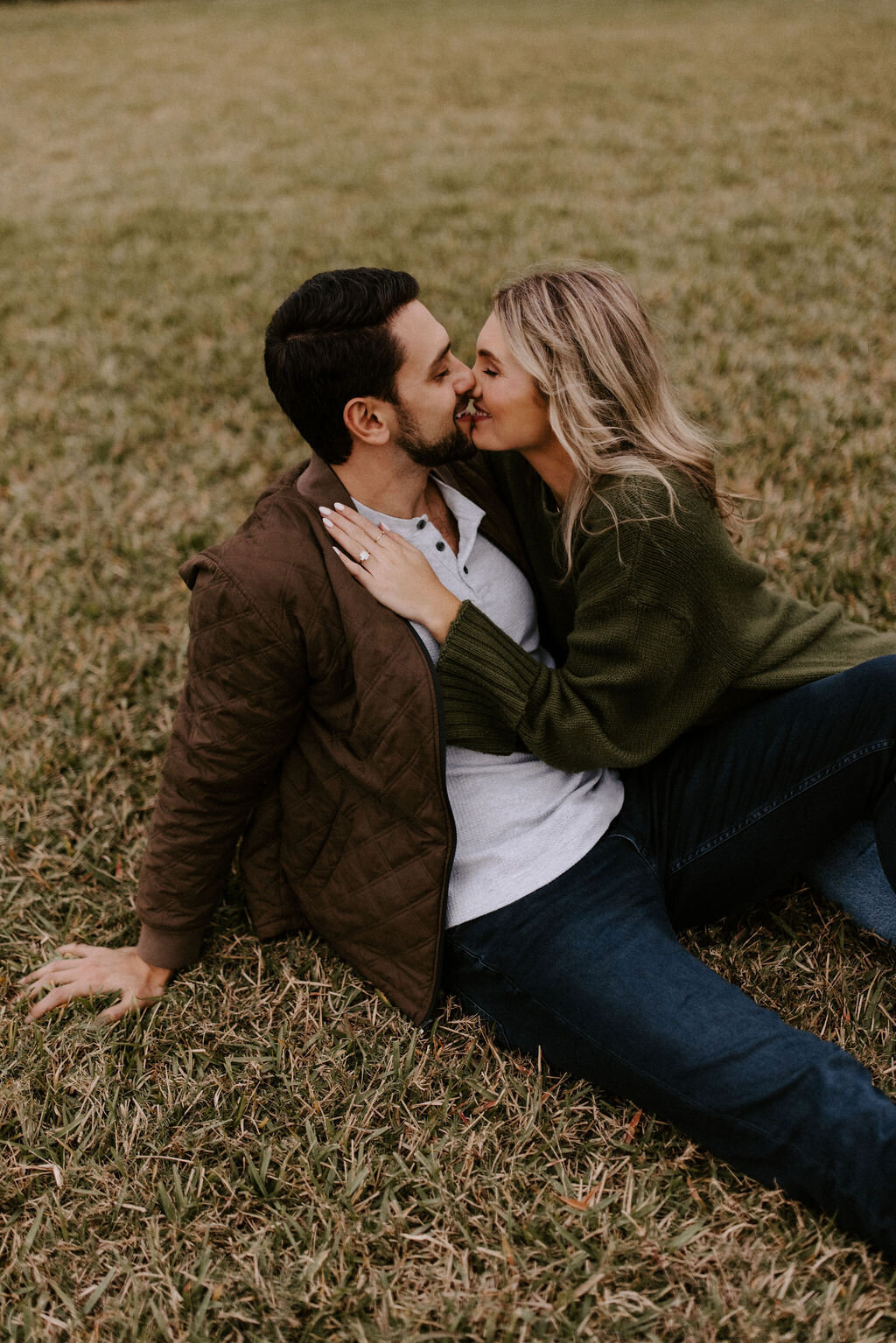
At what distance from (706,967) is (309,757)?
39.8 inches

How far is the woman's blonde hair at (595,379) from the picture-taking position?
230 centimetres

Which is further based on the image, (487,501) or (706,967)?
(487,501)

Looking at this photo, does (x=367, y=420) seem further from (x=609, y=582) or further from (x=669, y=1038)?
(x=669, y=1038)

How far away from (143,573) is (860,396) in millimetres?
3359

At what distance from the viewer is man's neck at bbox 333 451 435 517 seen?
7.77 ft

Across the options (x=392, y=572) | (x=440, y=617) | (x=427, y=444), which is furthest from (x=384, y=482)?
(x=440, y=617)

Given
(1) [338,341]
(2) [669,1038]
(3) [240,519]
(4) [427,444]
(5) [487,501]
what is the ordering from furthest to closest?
(3) [240,519], (5) [487,501], (4) [427,444], (1) [338,341], (2) [669,1038]

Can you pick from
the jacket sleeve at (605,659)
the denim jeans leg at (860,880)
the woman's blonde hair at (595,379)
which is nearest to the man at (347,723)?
the jacket sleeve at (605,659)

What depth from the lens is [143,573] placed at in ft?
13.3

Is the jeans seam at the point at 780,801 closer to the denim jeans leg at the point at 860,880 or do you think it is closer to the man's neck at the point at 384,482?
the denim jeans leg at the point at 860,880

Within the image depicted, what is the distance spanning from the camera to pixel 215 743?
2230mm

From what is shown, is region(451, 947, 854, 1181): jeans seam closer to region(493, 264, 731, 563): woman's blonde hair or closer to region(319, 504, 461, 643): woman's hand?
region(319, 504, 461, 643): woman's hand

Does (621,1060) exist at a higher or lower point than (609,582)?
lower

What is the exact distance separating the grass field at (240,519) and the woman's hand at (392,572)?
1.02 metres
